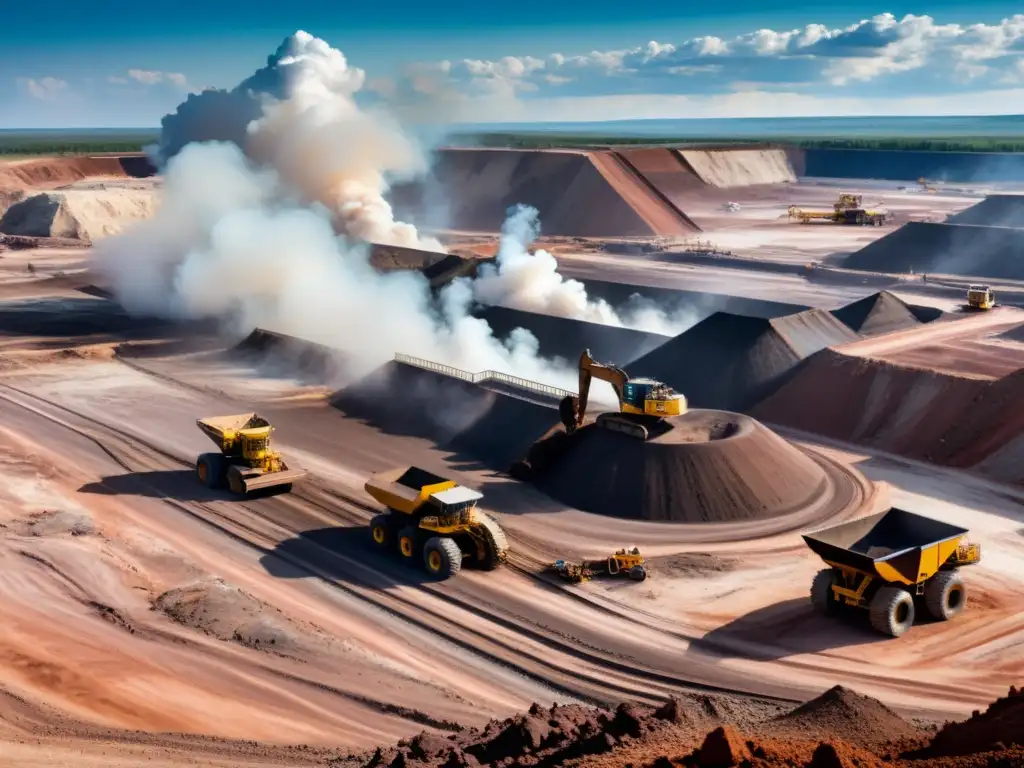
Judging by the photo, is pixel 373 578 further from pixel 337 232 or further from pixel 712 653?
pixel 337 232

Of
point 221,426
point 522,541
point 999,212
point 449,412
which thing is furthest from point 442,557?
point 999,212

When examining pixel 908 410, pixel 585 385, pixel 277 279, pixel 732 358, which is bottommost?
pixel 908 410

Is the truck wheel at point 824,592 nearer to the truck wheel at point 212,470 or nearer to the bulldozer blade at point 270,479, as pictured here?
the bulldozer blade at point 270,479

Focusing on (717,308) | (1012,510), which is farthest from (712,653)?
(717,308)

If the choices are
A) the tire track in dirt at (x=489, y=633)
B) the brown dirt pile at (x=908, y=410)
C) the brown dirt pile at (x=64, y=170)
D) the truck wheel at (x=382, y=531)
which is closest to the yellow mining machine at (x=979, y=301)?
the brown dirt pile at (x=908, y=410)

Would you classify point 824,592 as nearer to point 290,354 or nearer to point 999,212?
point 290,354

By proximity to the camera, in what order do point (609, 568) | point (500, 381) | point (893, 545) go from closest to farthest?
point (893, 545)
point (609, 568)
point (500, 381)
